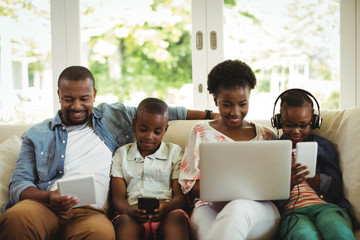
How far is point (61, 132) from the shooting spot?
6.35 feet

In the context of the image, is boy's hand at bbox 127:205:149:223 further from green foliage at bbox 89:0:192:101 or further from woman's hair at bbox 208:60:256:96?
green foliage at bbox 89:0:192:101

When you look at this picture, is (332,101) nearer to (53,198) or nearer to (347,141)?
(347,141)

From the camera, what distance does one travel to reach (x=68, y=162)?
6.18 ft

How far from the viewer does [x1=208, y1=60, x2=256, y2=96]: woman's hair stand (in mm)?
1796

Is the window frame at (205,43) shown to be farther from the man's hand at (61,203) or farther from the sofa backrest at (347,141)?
the man's hand at (61,203)

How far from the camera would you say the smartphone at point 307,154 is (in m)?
1.49

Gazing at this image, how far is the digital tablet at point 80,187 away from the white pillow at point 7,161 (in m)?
0.51

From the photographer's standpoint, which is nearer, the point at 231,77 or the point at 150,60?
the point at 231,77

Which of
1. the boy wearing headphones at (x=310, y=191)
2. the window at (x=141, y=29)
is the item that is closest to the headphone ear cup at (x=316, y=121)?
the boy wearing headphones at (x=310, y=191)

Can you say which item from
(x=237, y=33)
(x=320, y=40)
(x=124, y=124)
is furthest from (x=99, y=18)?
(x=320, y=40)

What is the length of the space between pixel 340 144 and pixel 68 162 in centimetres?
138

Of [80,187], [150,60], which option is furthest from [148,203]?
[150,60]

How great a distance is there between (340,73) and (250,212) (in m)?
2.28

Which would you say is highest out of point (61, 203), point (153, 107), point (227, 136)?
point (153, 107)
